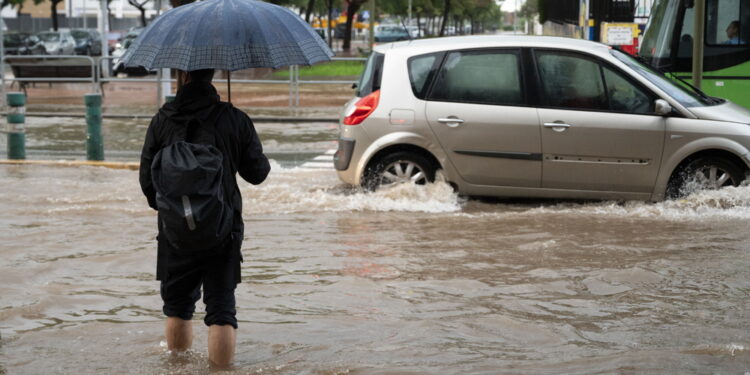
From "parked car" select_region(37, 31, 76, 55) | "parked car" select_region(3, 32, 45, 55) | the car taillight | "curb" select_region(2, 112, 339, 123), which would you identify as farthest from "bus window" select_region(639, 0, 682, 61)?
"parked car" select_region(37, 31, 76, 55)

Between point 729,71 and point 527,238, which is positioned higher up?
point 729,71

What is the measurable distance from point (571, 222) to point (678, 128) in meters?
1.34

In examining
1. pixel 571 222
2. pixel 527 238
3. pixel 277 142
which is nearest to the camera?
pixel 527 238

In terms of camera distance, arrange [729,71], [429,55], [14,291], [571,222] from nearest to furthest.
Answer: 1. [14,291]
2. [571,222]
3. [429,55]
4. [729,71]

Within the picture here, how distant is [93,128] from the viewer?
44.8ft

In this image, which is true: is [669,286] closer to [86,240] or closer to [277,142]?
[86,240]

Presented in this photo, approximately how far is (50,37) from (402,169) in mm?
43253

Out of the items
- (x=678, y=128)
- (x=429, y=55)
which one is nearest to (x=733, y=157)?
(x=678, y=128)

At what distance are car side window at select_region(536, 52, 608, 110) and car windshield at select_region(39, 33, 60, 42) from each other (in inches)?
1712

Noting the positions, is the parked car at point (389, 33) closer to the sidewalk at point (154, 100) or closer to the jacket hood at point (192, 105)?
the sidewalk at point (154, 100)

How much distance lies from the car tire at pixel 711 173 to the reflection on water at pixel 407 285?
0.41 ft

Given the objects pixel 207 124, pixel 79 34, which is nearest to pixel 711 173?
pixel 207 124

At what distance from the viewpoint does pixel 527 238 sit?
29.1ft

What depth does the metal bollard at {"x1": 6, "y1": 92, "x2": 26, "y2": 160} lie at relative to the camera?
13695 millimetres
